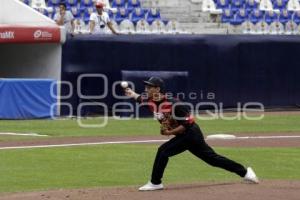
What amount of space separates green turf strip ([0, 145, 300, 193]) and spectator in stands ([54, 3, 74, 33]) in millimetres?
8251

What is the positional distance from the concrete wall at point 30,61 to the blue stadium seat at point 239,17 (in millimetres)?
8743

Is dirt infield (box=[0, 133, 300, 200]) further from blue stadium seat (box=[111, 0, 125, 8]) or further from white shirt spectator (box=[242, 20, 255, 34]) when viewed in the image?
white shirt spectator (box=[242, 20, 255, 34])

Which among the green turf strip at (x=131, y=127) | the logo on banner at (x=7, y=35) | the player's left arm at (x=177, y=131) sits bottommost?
the green turf strip at (x=131, y=127)

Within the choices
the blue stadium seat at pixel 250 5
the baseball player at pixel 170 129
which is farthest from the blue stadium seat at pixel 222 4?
the baseball player at pixel 170 129

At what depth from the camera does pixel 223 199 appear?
1060 cm

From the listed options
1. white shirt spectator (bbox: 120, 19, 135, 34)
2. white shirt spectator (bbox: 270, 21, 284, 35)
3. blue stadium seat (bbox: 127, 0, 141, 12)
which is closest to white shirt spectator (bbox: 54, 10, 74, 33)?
→ white shirt spectator (bbox: 120, 19, 135, 34)

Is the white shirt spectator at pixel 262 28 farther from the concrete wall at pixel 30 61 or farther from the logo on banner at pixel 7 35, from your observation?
the logo on banner at pixel 7 35

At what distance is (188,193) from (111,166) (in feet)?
12.1

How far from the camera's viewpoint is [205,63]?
2766cm

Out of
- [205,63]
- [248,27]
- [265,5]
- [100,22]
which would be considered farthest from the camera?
[265,5]

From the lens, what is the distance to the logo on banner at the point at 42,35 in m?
24.4

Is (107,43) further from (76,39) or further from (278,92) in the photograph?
(278,92)

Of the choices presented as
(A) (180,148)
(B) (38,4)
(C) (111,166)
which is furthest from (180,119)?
(B) (38,4)

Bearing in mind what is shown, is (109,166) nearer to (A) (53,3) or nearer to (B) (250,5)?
(A) (53,3)
